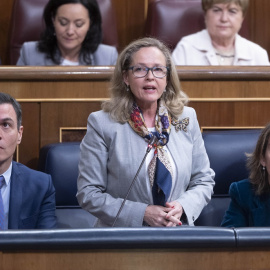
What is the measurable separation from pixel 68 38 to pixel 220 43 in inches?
16.6

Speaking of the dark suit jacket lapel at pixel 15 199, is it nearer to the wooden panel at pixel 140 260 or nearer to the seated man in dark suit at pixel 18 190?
the seated man in dark suit at pixel 18 190

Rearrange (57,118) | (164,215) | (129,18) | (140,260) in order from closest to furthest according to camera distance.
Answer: (140,260)
(164,215)
(57,118)
(129,18)

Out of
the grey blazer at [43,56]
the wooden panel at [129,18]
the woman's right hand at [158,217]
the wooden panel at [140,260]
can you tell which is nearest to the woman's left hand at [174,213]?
the woman's right hand at [158,217]

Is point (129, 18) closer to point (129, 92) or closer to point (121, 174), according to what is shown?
point (129, 92)

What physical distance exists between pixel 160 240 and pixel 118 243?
46 millimetres

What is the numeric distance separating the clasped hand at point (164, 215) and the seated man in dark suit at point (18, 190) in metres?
0.18

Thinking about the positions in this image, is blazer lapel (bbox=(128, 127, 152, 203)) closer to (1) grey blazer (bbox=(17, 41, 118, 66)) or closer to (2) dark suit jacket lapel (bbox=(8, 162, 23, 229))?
(2) dark suit jacket lapel (bbox=(8, 162, 23, 229))

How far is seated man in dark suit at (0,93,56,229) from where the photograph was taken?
1.19m

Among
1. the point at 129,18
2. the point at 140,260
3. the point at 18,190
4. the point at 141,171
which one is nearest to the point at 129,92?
the point at 141,171

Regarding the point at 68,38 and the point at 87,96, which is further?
the point at 68,38

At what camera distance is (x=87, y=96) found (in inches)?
59.4

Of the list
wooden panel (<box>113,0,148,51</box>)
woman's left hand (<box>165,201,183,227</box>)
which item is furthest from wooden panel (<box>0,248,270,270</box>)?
wooden panel (<box>113,0,148,51</box>)

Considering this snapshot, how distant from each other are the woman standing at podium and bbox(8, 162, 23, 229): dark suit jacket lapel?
0.11m

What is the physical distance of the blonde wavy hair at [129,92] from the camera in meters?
1.21
